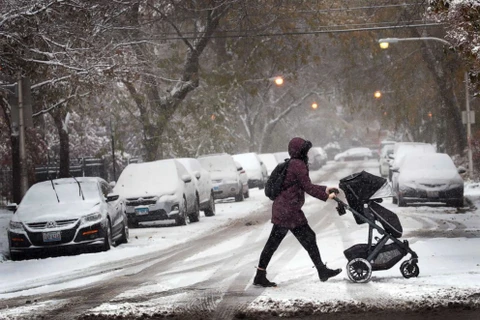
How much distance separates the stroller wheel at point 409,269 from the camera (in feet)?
38.0

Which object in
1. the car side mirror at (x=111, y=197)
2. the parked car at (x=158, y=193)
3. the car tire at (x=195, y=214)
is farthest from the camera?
the car tire at (x=195, y=214)

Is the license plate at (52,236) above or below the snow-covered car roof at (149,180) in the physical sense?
below

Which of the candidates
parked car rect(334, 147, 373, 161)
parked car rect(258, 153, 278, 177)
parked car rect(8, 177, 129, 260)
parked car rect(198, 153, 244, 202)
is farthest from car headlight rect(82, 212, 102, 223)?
parked car rect(334, 147, 373, 161)

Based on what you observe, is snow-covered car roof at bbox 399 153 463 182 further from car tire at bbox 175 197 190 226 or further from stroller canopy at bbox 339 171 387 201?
stroller canopy at bbox 339 171 387 201

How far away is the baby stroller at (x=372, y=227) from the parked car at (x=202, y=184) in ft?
47.9

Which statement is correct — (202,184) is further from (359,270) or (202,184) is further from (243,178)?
→ (359,270)

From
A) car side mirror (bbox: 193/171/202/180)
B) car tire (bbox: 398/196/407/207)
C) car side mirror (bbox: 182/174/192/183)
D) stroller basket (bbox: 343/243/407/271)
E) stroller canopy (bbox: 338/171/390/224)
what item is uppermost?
car side mirror (bbox: 193/171/202/180)

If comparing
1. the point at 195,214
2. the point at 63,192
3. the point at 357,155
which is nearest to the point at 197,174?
the point at 195,214

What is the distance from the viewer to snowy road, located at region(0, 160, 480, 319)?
10000 millimetres

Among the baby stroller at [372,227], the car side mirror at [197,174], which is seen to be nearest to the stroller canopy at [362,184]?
the baby stroller at [372,227]

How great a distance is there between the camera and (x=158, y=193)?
2386cm

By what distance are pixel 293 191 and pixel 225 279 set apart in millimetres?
1904

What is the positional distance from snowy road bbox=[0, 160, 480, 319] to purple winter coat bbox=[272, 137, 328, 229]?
2.71 ft

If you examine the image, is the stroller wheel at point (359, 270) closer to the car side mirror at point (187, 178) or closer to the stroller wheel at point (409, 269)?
the stroller wheel at point (409, 269)
